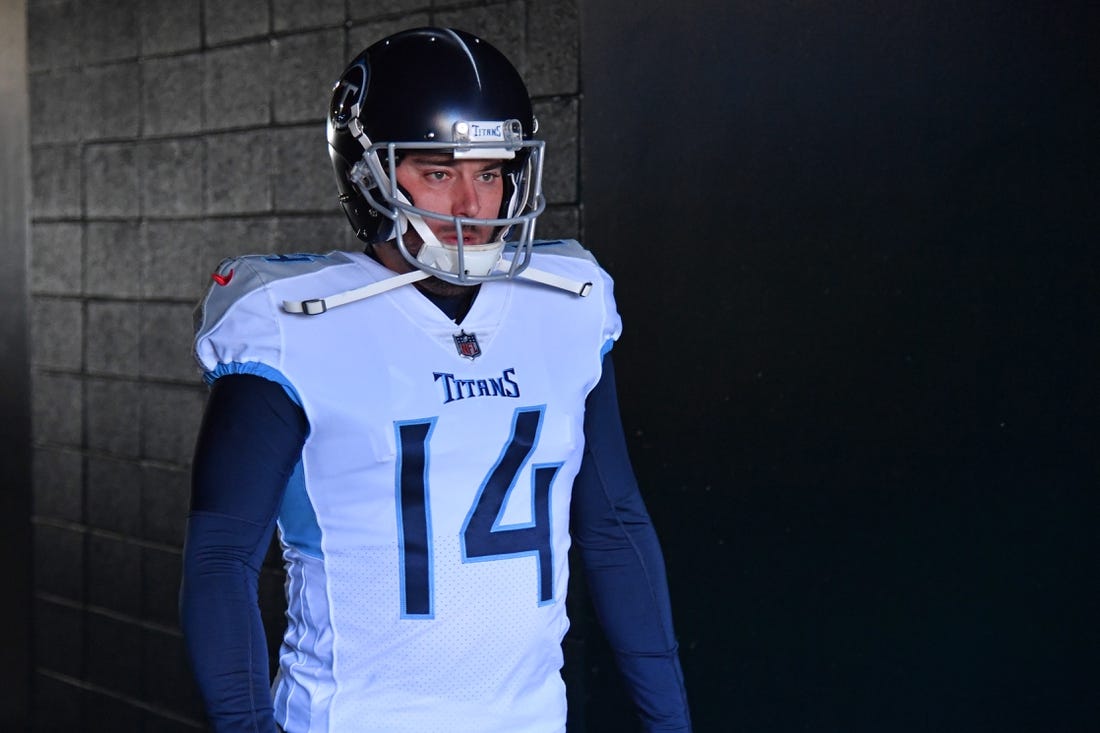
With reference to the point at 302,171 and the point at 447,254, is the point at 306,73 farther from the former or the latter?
A: the point at 447,254

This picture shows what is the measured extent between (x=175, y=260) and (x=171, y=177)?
0.68 ft

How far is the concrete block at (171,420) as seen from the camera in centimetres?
335

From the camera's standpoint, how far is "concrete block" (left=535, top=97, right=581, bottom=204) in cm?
252

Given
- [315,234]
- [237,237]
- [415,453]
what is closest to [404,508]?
[415,453]

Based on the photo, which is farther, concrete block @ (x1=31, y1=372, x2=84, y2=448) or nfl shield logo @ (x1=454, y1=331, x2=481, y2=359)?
concrete block @ (x1=31, y1=372, x2=84, y2=448)

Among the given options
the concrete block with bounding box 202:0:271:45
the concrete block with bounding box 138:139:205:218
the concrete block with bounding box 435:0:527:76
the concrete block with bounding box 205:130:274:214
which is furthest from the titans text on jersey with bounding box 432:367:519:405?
the concrete block with bounding box 138:139:205:218

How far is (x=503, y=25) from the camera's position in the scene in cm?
262

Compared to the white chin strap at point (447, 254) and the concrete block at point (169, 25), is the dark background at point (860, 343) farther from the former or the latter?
the concrete block at point (169, 25)

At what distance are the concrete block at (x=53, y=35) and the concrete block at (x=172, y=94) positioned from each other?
320 mm

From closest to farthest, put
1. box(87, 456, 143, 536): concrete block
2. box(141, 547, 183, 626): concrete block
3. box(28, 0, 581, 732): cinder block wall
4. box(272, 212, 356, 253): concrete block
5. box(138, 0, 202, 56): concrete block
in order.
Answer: box(272, 212, 356, 253): concrete block → box(28, 0, 581, 732): cinder block wall → box(138, 0, 202, 56): concrete block → box(141, 547, 183, 626): concrete block → box(87, 456, 143, 536): concrete block

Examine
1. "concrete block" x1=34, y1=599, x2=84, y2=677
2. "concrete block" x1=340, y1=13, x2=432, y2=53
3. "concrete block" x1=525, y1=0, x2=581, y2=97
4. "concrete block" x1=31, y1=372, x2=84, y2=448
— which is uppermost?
"concrete block" x1=340, y1=13, x2=432, y2=53

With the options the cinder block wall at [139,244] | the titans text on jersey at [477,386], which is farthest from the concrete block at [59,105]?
the titans text on jersey at [477,386]

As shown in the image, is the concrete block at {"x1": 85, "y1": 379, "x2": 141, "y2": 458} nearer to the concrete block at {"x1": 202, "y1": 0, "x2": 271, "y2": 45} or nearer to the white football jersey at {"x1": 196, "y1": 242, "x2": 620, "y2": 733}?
Result: the concrete block at {"x1": 202, "y1": 0, "x2": 271, "y2": 45}

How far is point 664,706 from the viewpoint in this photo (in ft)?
5.39
